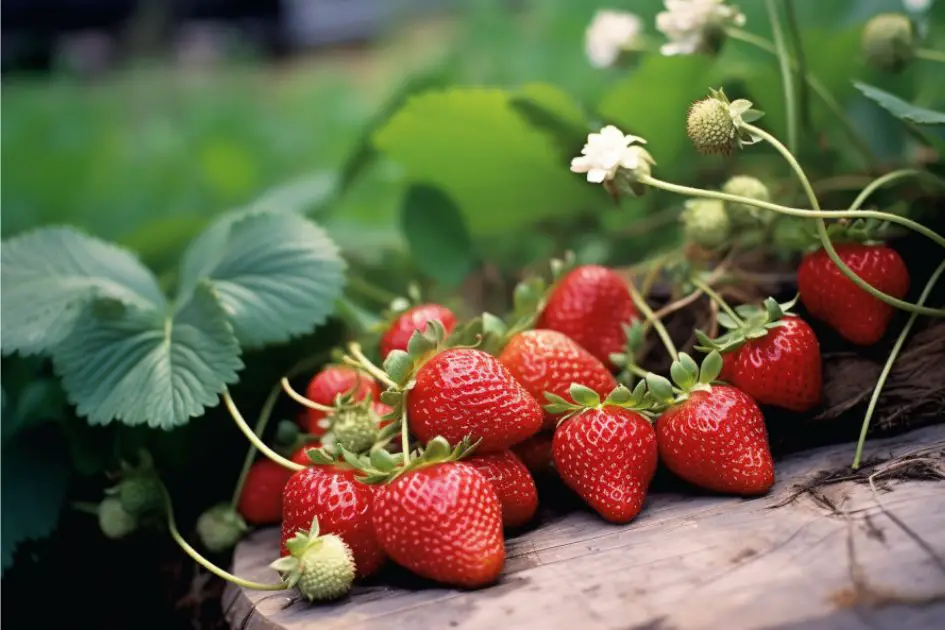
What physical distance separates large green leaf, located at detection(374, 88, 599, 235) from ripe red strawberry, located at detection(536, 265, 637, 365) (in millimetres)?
332

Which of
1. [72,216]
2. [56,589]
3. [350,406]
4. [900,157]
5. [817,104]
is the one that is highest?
[817,104]

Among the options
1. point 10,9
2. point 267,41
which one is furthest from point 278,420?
point 10,9

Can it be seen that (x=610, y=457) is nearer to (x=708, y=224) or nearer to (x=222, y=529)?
(x=708, y=224)

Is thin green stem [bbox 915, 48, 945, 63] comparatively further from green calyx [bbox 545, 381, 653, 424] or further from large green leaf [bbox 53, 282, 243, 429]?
large green leaf [bbox 53, 282, 243, 429]

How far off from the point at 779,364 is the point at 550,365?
0.68 ft

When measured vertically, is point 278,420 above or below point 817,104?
below

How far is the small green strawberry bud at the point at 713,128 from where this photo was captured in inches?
32.0

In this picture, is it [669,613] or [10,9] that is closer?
[669,613]

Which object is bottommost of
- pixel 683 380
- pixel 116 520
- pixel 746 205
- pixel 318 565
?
pixel 116 520

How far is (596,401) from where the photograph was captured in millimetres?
843

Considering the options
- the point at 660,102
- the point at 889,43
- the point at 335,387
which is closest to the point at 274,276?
the point at 335,387

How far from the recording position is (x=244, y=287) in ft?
3.41

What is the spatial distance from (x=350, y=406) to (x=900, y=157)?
1.02m

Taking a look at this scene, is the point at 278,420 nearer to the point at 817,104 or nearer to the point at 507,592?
the point at 507,592
